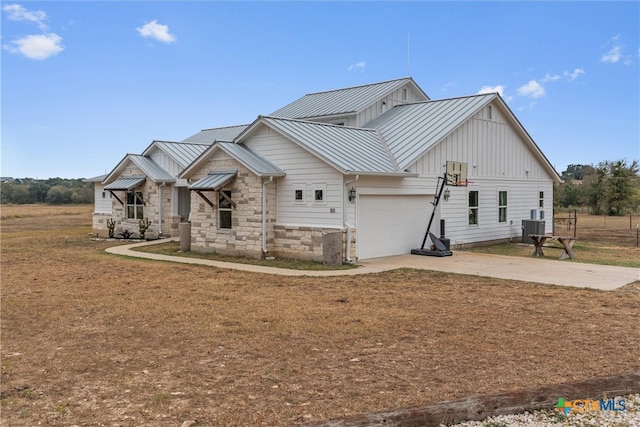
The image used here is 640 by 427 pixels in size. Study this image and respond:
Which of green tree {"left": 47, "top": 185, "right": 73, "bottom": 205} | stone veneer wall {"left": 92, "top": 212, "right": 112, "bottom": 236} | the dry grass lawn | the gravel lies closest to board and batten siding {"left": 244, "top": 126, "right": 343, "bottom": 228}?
the dry grass lawn

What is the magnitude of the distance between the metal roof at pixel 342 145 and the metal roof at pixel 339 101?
383 cm

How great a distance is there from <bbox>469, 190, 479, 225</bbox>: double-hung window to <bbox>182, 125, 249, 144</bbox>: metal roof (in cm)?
1503

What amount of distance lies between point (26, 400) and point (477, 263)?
41.3 ft

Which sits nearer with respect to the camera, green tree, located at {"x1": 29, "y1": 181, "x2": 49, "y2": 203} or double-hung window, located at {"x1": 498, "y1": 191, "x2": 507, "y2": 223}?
double-hung window, located at {"x1": 498, "y1": 191, "x2": 507, "y2": 223}

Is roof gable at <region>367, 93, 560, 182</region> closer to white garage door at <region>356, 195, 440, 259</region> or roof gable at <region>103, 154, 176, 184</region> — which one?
white garage door at <region>356, 195, 440, 259</region>

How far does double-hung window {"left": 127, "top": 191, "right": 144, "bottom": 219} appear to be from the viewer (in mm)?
25188

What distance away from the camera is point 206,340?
772cm

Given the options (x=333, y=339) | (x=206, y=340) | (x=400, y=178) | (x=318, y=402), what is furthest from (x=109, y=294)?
(x=400, y=178)

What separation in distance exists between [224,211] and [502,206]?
428 inches

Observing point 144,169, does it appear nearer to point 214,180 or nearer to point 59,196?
point 214,180

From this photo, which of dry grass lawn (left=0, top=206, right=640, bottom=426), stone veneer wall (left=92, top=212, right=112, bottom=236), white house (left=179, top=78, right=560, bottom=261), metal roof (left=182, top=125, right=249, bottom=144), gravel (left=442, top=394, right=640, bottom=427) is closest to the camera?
gravel (left=442, top=394, right=640, bottom=427)

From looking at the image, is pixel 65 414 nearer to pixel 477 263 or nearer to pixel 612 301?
pixel 612 301

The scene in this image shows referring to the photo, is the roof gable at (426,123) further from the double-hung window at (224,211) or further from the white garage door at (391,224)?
the double-hung window at (224,211)

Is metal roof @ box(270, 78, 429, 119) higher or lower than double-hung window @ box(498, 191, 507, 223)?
higher
